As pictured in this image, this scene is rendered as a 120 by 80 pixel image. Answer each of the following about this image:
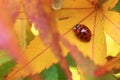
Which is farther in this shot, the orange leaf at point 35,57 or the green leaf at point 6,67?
the green leaf at point 6,67

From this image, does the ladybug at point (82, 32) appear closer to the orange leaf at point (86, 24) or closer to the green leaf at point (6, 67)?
the orange leaf at point (86, 24)

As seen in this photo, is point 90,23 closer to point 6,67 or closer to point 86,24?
point 86,24

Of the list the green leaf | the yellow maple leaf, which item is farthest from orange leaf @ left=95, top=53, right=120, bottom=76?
the green leaf

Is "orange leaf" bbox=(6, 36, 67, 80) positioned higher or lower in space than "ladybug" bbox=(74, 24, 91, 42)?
lower

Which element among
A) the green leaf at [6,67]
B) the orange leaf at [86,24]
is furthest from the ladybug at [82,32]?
the green leaf at [6,67]

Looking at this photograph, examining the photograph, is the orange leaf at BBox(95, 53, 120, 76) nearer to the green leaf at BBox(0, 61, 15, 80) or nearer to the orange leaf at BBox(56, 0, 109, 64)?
the orange leaf at BBox(56, 0, 109, 64)

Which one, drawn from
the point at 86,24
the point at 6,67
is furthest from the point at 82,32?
the point at 6,67

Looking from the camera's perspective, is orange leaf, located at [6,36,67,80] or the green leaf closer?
orange leaf, located at [6,36,67,80]

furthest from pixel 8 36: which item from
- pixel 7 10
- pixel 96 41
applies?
pixel 96 41

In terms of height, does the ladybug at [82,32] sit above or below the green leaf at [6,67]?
below

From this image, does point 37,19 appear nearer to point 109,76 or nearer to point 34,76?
point 34,76
